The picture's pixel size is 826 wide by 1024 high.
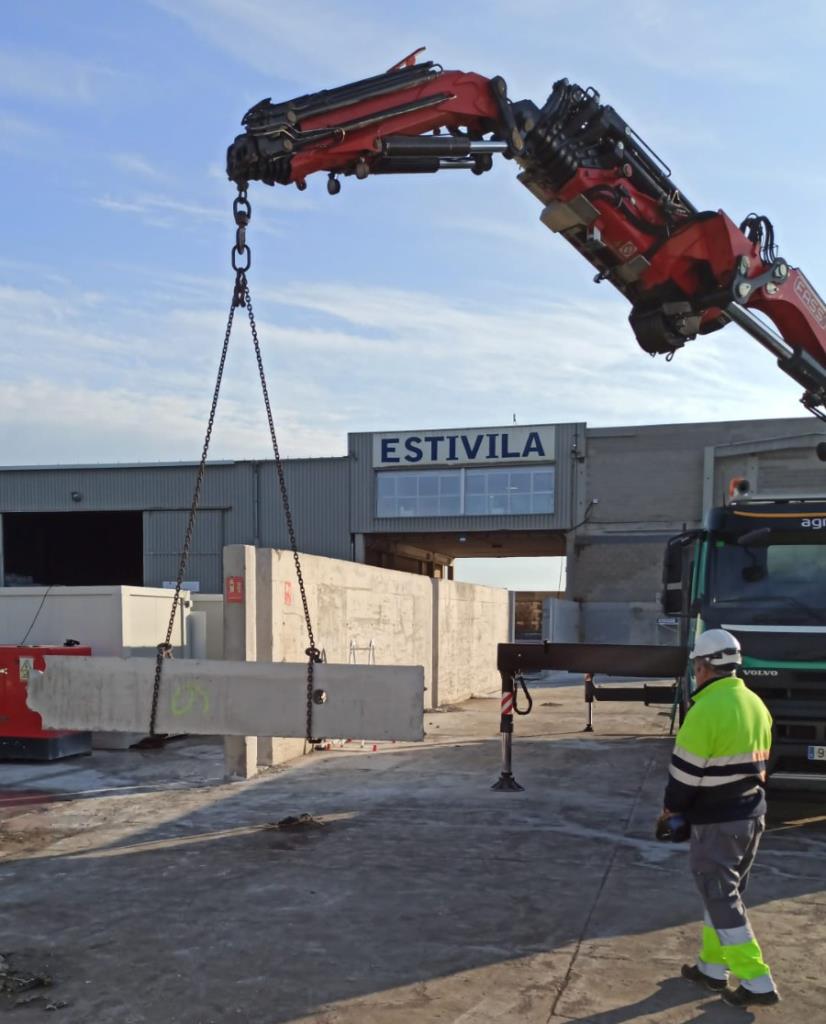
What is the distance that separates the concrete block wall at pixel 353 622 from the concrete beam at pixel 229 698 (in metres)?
3.04

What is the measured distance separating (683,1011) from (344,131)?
20.4 feet

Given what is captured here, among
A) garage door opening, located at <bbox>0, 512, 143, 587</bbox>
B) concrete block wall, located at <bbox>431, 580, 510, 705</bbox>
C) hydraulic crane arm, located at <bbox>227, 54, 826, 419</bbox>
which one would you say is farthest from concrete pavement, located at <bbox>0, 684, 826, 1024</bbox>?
garage door opening, located at <bbox>0, 512, 143, 587</bbox>

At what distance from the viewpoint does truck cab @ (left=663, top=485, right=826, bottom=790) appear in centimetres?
803

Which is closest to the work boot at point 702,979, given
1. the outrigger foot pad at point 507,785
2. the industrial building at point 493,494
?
the outrigger foot pad at point 507,785

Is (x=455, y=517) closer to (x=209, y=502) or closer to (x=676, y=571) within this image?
(x=209, y=502)

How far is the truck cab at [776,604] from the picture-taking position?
8031 mm

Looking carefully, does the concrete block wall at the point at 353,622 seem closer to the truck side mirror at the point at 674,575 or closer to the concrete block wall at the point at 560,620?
the truck side mirror at the point at 674,575

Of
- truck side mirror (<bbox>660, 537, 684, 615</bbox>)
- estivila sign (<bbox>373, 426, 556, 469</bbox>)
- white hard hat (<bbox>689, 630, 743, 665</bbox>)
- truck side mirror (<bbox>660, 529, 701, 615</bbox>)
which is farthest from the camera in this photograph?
estivila sign (<bbox>373, 426, 556, 469</bbox>)

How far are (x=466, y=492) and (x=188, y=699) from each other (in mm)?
30347

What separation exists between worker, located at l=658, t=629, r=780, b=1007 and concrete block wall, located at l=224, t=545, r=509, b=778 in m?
6.98

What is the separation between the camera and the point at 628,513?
3722 centimetres

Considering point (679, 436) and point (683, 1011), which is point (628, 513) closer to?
point (679, 436)

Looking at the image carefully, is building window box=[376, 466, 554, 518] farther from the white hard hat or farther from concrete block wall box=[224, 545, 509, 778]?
the white hard hat

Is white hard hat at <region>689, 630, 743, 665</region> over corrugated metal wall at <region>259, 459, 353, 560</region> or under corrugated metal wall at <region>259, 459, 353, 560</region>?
under
